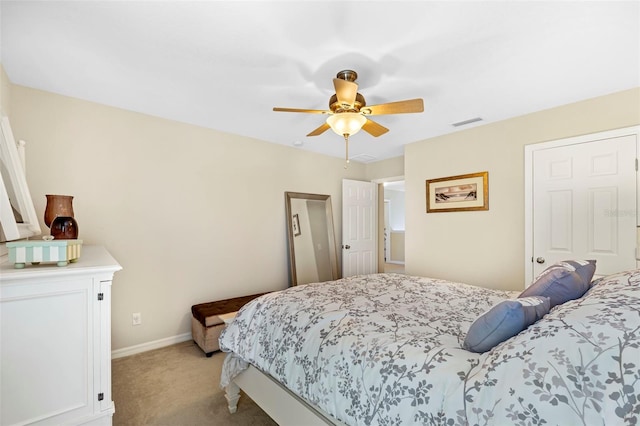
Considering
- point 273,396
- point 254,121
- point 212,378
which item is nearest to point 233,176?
point 254,121

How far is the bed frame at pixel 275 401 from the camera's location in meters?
1.44

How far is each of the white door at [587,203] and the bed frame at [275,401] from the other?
2.70 meters

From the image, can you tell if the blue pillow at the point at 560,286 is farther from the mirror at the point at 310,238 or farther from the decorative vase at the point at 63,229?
the mirror at the point at 310,238

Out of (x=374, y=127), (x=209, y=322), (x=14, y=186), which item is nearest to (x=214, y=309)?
(x=209, y=322)

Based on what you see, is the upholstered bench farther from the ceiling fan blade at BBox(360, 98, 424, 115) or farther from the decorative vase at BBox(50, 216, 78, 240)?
the ceiling fan blade at BBox(360, 98, 424, 115)

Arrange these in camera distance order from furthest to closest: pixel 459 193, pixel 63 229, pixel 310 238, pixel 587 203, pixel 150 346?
1. pixel 310 238
2. pixel 459 193
3. pixel 150 346
4. pixel 587 203
5. pixel 63 229

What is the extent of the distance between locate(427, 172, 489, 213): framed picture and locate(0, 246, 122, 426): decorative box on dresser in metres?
3.45

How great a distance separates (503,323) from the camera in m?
1.06

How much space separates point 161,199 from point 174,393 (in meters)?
1.85

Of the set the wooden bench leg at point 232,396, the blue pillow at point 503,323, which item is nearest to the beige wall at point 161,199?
the wooden bench leg at point 232,396

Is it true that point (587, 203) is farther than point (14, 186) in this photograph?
Yes

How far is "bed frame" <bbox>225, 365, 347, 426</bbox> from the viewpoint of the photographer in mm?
1437

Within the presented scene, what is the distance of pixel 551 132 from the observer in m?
2.88

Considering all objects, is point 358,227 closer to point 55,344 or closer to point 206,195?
point 206,195
